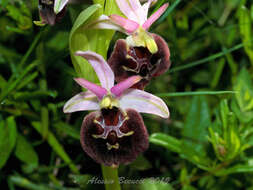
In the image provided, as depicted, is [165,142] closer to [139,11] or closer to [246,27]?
[139,11]

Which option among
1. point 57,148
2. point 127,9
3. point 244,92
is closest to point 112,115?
point 127,9

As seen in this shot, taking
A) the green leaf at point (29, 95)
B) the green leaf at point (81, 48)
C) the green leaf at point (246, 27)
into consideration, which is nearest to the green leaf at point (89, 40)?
the green leaf at point (81, 48)

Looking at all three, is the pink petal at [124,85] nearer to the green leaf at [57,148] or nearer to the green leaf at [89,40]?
the green leaf at [89,40]

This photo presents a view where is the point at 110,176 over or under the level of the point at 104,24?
under

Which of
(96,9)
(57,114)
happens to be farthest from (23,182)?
(96,9)

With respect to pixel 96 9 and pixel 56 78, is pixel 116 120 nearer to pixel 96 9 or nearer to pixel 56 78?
pixel 96 9
